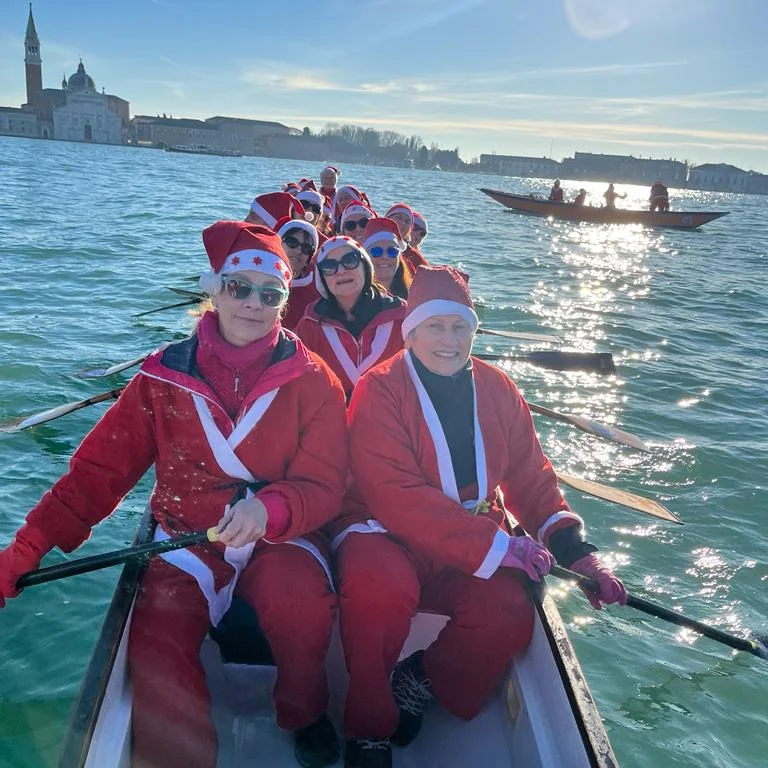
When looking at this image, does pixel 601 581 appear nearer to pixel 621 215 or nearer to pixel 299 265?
pixel 299 265

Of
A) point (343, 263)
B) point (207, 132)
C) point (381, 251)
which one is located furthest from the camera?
point (207, 132)

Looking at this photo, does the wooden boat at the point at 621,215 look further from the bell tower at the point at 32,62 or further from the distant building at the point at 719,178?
the distant building at the point at 719,178

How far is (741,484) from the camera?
18.8 ft

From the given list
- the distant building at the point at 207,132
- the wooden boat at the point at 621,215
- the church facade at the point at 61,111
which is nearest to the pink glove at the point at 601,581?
the wooden boat at the point at 621,215

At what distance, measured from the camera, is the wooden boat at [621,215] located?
30.8m

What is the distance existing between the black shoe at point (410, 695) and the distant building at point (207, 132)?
129001 millimetres

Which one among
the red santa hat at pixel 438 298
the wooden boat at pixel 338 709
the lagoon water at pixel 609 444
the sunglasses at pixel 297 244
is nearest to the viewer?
the wooden boat at pixel 338 709

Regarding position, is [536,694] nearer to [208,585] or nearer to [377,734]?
[377,734]

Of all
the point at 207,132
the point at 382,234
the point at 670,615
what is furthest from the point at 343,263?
the point at 207,132

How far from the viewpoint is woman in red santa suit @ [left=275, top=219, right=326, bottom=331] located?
5.32m

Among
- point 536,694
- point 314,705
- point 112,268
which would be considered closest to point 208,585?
point 314,705

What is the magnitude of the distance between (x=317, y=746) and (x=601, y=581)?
1.25 metres

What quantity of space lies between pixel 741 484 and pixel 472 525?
4.26 metres

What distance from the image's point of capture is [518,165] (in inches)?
6629
